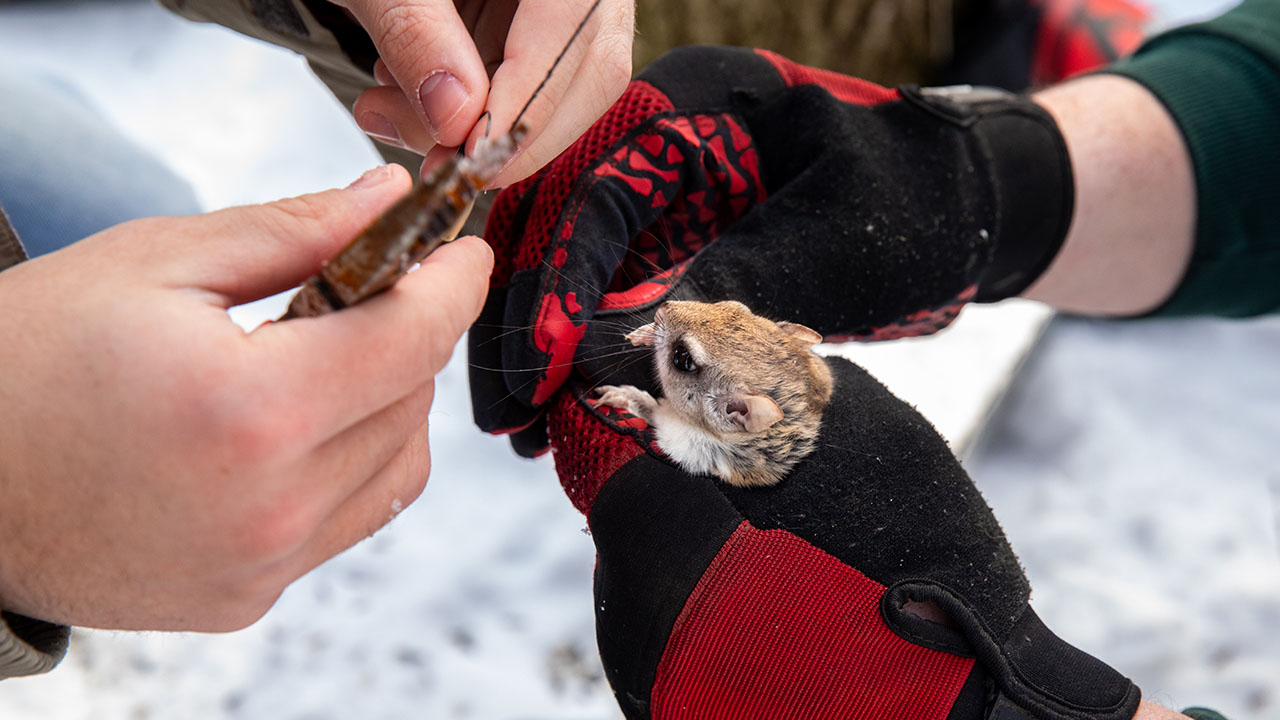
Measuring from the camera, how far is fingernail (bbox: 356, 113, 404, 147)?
130 centimetres

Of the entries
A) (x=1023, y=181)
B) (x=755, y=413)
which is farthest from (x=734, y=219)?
(x=1023, y=181)

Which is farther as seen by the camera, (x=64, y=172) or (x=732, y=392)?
(x=64, y=172)

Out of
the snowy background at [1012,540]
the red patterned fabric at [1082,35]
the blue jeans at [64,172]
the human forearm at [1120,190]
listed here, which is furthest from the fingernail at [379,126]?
the red patterned fabric at [1082,35]

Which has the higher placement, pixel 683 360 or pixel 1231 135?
pixel 1231 135

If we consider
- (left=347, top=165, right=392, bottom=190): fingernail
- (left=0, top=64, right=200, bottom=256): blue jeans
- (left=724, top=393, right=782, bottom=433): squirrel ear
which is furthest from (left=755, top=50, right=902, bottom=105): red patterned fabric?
(left=0, top=64, right=200, bottom=256): blue jeans

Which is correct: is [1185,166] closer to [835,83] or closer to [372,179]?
[835,83]

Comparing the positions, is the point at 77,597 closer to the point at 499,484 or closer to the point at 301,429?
the point at 301,429

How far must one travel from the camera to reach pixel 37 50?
342cm

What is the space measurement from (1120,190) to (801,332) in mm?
1039

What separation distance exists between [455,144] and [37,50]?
3.50 metres

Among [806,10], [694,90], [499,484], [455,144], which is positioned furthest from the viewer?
[806,10]

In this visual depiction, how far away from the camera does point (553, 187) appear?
4.27 feet

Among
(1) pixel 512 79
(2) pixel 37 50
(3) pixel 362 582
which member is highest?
(1) pixel 512 79

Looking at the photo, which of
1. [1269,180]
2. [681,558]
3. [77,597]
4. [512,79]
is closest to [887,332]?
[681,558]
